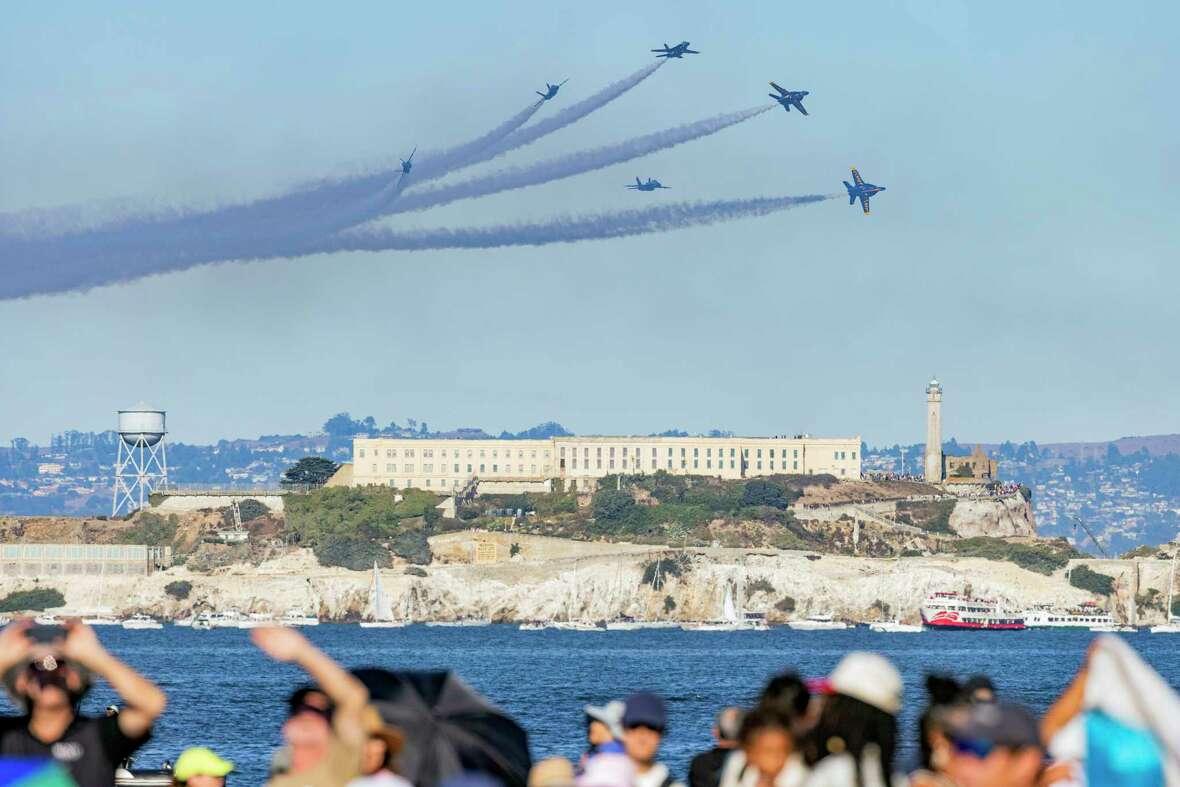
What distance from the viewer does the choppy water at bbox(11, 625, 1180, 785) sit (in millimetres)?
68750

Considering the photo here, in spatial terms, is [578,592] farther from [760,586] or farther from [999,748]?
[999,748]

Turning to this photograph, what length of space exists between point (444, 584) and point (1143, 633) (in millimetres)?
61627

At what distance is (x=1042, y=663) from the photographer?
127312 mm

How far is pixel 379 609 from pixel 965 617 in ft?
166

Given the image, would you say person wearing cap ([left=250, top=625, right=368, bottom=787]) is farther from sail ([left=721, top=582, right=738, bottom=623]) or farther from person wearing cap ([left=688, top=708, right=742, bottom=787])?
sail ([left=721, top=582, right=738, bottom=623])

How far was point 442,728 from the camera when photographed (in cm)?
1210

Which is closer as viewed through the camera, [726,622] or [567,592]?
[726,622]

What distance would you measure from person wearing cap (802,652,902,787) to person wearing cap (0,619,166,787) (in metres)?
3.41

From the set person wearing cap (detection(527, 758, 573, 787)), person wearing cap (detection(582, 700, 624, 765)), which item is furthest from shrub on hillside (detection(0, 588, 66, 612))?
person wearing cap (detection(527, 758, 573, 787))

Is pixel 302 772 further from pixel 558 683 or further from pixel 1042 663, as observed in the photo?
pixel 1042 663

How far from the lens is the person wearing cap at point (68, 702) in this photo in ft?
37.2

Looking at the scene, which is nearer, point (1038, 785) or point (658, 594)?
point (1038, 785)

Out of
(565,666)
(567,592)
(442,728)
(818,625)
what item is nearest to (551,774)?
(442,728)

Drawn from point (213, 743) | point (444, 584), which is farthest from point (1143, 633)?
point (213, 743)
